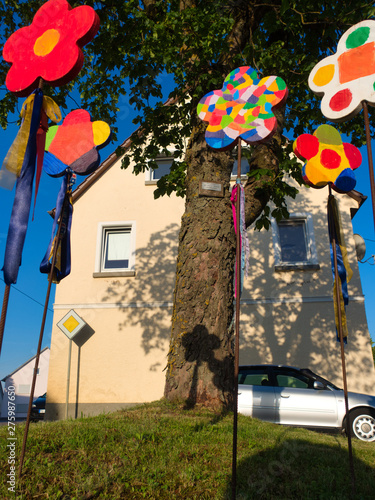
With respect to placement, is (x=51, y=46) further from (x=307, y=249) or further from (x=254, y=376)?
(x=307, y=249)

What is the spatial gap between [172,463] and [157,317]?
8.61 metres

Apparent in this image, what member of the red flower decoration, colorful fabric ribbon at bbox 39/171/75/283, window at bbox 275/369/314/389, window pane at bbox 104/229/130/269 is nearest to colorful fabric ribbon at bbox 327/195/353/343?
colorful fabric ribbon at bbox 39/171/75/283

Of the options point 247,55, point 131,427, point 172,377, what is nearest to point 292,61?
point 247,55

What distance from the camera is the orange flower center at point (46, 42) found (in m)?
3.50

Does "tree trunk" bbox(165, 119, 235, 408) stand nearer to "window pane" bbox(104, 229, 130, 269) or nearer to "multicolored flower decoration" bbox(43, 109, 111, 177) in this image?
"multicolored flower decoration" bbox(43, 109, 111, 177)

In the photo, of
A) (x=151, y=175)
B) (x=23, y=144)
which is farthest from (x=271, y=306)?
(x=23, y=144)

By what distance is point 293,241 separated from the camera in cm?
Answer: 1237

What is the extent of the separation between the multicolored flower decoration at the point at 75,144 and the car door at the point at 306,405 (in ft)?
21.3

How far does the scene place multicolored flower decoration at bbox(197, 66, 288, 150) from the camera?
13.3 feet

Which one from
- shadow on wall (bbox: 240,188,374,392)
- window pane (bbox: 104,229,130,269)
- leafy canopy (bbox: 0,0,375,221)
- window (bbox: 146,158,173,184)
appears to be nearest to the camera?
leafy canopy (bbox: 0,0,375,221)

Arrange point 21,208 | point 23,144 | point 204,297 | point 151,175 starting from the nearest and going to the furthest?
point 21,208 → point 23,144 → point 204,297 → point 151,175

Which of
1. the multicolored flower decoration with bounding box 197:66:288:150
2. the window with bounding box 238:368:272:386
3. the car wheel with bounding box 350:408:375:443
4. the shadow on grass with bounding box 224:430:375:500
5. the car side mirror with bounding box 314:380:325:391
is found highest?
the multicolored flower decoration with bounding box 197:66:288:150

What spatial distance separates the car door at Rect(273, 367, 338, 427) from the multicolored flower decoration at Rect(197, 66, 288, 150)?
19.2 ft

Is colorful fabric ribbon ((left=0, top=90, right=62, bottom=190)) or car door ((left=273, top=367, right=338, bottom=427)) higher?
colorful fabric ribbon ((left=0, top=90, right=62, bottom=190))
